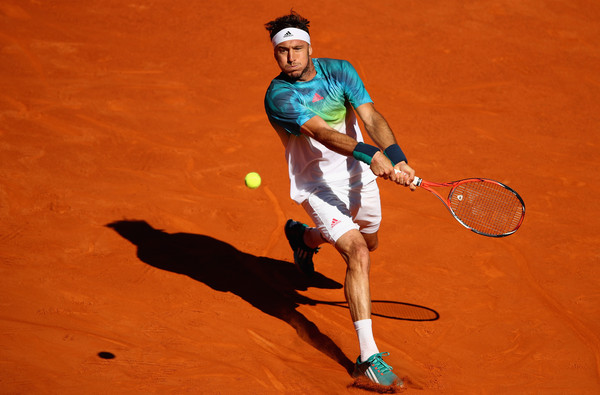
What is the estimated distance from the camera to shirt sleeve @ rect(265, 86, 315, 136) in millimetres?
4625

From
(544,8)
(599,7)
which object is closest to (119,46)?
(544,8)

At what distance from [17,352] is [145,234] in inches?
84.4

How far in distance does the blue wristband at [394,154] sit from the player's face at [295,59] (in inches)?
33.7

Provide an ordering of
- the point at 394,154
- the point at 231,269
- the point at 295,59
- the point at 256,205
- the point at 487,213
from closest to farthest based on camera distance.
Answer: the point at 394,154 < the point at 295,59 < the point at 487,213 < the point at 231,269 < the point at 256,205

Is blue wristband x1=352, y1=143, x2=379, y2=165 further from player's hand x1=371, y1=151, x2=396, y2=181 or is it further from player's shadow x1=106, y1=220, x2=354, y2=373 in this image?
player's shadow x1=106, y1=220, x2=354, y2=373

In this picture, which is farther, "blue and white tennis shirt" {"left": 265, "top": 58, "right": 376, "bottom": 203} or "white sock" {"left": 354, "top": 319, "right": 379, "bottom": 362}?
"blue and white tennis shirt" {"left": 265, "top": 58, "right": 376, "bottom": 203}

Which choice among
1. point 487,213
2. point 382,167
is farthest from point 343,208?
point 487,213

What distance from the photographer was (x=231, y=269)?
5934 mm

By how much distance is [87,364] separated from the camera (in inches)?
170

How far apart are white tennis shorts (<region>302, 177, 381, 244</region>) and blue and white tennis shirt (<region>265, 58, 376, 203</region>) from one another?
64 millimetres

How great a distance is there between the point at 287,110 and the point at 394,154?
84 centimetres

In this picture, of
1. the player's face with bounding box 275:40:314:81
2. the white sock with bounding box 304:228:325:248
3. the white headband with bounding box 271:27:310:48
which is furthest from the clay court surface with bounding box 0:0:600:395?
the white headband with bounding box 271:27:310:48

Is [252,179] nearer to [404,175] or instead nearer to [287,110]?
[287,110]

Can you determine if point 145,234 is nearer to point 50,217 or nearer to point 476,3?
point 50,217
